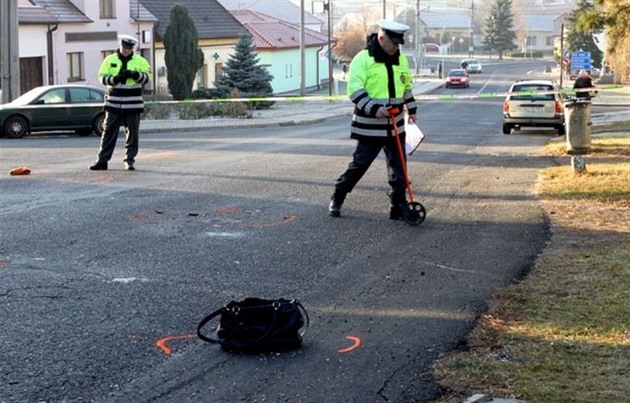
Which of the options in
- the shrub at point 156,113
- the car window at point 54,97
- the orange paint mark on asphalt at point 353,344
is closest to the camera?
the orange paint mark on asphalt at point 353,344

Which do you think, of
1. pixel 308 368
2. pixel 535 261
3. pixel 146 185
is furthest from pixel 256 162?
pixel 308 368

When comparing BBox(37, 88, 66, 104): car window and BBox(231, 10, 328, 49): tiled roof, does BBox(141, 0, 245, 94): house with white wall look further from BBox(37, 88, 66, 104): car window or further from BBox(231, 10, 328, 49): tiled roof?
BBox(37, 88, 66, 104): car window

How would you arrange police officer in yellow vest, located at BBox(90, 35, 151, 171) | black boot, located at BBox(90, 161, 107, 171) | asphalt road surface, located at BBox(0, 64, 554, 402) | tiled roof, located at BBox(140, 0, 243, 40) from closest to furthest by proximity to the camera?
1. asphalt road surface, located at BBox(0, 64, 554, 402)
2. police officer in yellow vest, located at BBox(90, 35, 151, 171)
3. black boot, located at BBox(90, 161, 107, 171)
4. tiled roof, located at BBox(140, 0, 243, 40)

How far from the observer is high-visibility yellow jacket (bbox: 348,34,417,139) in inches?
427

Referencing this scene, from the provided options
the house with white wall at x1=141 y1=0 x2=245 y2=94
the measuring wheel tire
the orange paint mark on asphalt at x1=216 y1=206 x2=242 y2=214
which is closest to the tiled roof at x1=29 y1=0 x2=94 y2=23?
the house with white wall at x1=141 y1=0 x2=245 y2=94

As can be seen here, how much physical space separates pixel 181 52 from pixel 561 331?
43.5 meters

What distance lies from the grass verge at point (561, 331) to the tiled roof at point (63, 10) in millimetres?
35296

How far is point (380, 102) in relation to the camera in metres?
10.9

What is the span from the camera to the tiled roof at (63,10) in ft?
142

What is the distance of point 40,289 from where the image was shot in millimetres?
7488

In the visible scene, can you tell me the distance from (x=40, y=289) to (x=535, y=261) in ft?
13.4

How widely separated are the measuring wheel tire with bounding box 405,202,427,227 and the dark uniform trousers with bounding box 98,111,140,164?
18.7ft

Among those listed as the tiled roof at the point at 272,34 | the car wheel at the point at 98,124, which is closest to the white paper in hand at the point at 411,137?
the car wheel at the point at 98,124

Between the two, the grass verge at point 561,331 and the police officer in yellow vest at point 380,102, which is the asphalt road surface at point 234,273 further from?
the police officer in yellow vest at point 380,102
